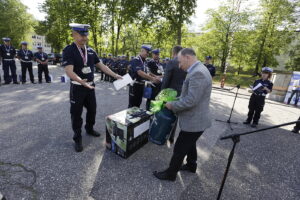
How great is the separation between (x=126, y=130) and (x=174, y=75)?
1452 millimetres

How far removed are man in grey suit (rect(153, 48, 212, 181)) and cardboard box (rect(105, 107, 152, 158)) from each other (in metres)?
0.92

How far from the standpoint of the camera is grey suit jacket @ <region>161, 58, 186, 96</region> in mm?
3174

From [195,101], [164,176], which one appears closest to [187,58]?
[195,101]

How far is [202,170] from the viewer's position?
9.57 feet

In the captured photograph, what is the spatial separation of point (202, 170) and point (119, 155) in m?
1.57

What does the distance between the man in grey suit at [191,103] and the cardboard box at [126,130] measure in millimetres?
915

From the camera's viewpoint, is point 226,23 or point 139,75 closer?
point 139,75

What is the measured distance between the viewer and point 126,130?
2.75 metres

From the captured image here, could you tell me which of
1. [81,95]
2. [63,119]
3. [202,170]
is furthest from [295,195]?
[63,119]

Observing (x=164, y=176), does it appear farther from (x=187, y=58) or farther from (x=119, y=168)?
(x=187, y=58)

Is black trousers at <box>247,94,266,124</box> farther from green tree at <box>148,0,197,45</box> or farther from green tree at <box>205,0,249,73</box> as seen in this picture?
green tree at <box>205,0,249,73</box>

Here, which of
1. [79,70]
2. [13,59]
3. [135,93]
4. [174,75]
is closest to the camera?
[79,70]

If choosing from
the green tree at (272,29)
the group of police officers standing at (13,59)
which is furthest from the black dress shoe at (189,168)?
the green tree at (272,29)

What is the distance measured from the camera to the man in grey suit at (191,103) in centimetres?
190
